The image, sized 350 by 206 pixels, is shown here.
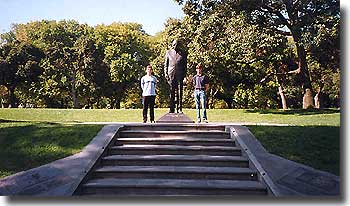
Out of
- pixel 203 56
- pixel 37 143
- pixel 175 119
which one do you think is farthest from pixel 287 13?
pixel 37 143

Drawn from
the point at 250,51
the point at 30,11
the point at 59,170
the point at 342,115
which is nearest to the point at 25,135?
the point at 59,170

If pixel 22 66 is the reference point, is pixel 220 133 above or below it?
below

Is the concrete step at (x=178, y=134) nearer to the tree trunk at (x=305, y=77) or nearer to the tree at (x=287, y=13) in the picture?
the tree at (x=287, y=13)

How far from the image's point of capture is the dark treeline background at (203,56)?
9195mm

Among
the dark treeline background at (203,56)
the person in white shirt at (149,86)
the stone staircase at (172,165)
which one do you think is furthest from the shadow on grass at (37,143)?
the dark treeline background at (203,56)

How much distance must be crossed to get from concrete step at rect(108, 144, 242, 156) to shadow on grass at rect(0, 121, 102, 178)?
66 centimetres

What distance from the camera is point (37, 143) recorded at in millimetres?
5953

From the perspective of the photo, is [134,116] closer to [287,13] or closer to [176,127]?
[176,127]

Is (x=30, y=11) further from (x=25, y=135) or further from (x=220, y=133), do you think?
(x=220, y=133)

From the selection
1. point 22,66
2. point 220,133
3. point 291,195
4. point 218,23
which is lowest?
point 291,195

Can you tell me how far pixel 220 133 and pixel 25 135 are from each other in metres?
3.41

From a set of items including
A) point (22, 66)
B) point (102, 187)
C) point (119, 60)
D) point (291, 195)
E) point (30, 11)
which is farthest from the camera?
point (119, 60)

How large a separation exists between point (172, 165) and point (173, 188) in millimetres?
657

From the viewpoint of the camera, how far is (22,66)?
357 inches
